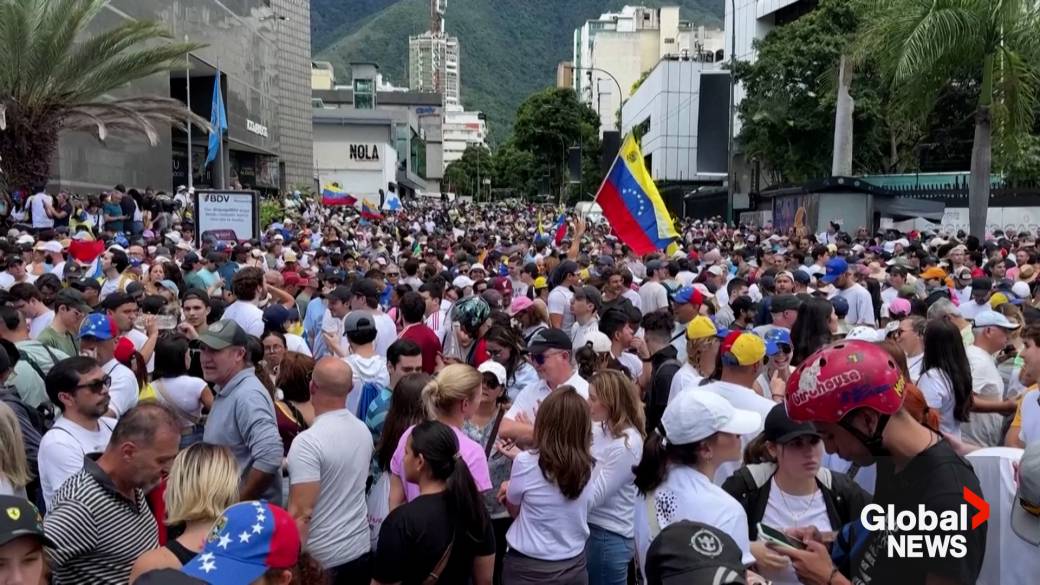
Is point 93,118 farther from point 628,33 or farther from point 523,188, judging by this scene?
point 628,33

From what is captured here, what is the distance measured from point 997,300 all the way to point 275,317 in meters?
6.31

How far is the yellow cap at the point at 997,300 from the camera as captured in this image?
8691mm

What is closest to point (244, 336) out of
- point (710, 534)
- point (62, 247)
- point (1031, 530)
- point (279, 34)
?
point (710, 534)

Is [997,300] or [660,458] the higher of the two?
[997,300]

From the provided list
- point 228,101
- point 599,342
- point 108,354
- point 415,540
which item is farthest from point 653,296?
point 228,101

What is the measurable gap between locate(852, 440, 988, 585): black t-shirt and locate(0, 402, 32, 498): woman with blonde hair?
136 inches

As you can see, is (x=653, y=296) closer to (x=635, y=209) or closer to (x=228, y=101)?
(x=635, y=209)

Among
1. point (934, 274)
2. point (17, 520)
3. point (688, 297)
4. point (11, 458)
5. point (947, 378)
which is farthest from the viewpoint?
point (934, 274)

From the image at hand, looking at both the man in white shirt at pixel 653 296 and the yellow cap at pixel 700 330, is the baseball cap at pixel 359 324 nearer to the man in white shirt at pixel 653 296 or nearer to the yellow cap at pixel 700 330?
the yellow cap at pixel 700 330

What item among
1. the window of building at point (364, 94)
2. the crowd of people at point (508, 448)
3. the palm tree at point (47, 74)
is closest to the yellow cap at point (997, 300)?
the crowd of people at point (508, 448)

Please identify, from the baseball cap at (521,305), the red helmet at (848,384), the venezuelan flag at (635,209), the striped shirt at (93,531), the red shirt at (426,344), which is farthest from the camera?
the venezuelan flag at (635,209)

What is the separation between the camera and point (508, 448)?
214 inches

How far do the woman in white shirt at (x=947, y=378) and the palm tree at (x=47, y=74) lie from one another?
17698mm

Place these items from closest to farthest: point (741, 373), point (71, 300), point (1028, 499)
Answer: point (1028, 499)
point (741, 373)
point (71, 300)
